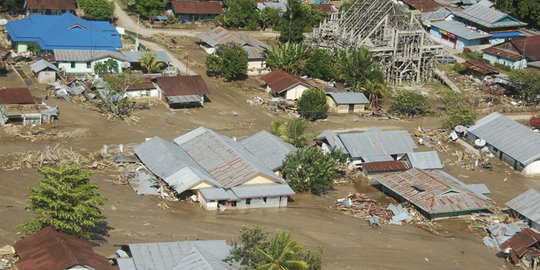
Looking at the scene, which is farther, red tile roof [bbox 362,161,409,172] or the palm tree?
red tile roof [bbox 362,161,409,172]

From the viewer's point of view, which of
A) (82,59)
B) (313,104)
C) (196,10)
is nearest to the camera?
(313,104)

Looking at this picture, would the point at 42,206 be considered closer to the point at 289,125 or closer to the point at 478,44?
the point at 289,125

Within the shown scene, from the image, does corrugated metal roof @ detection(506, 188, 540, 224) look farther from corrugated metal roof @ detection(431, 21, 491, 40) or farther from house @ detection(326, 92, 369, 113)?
corrugated metal roof @ detection(431, 21, 491, 40)

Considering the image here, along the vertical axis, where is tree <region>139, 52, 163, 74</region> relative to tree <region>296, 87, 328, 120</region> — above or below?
above

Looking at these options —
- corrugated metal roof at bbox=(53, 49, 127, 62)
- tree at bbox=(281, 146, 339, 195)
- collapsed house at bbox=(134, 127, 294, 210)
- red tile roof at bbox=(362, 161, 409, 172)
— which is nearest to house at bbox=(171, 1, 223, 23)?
corrugated metal roof at bbox=(53, 49, 127, 62)

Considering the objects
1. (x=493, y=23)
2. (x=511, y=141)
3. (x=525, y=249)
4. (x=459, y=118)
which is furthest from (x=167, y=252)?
(x=493, y=23)

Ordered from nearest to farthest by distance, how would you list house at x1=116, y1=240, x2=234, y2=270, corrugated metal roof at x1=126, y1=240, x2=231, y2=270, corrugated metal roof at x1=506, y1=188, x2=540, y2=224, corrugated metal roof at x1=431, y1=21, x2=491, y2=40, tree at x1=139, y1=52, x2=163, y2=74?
house at x1=116, y1=240, x2=234, y2=270, corrugated metal roof at x1=126, y1=240, x2=231, y2=270, corrugated metal roof at x1=506, y1=188, x2=540, y2=224, tree at x1=139, y1=52, x2=163, y2=74, corrugated metal roof at x1=431, y1=21, x2=491, y2=40

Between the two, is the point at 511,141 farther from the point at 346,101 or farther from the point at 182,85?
the point at 182,85
